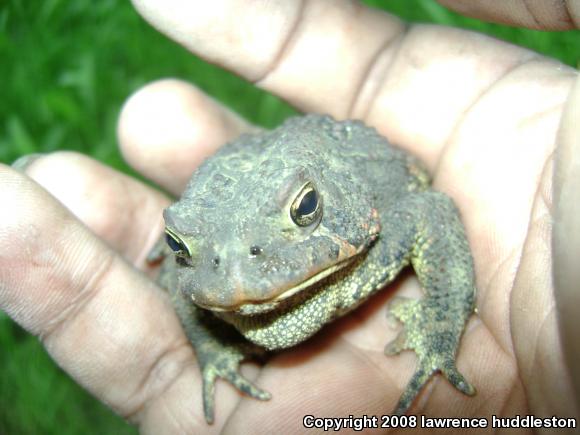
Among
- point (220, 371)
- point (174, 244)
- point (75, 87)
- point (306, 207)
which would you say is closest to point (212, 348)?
point (220, 371)

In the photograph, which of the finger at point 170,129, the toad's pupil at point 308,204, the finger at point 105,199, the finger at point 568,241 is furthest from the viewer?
the finger at point 170,129

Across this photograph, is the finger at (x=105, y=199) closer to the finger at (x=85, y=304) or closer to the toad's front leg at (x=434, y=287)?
the finger at (x=85, y=304)

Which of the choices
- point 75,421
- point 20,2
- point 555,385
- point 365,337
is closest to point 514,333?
point 555,385

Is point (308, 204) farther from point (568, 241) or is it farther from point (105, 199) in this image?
point (105, 199)

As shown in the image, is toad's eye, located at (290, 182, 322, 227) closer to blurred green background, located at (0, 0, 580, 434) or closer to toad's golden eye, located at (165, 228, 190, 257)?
toad's golden eye, located at (165, 228, 190, 257)

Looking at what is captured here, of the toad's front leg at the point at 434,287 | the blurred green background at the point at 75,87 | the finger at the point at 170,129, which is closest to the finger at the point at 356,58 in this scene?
the finger at the point at 170,129

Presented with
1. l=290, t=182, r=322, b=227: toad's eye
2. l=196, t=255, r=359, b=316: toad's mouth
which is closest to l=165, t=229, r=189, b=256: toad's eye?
l=196, t=255, r=359, b=316: toad's mouth
